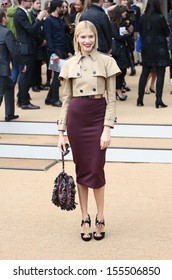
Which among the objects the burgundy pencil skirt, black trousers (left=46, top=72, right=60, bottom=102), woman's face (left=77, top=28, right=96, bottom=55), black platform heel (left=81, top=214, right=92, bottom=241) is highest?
woman's face (left=77, top=28, right=96, bottom=55)

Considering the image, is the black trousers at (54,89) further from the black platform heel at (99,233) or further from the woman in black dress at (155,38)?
the black platform heel at (99,233)

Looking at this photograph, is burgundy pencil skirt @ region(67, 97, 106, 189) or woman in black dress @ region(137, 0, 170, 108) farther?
woman in black dress @ region(137, 0, 170, 108)

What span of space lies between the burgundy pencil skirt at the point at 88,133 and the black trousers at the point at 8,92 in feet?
14.1

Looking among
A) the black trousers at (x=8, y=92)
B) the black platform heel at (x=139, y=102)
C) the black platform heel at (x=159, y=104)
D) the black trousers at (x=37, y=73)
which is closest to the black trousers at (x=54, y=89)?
the black trousers at (x=37, y=73)

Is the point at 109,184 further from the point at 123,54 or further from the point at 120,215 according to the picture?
the point at 123,54

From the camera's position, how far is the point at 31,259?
4672 mm

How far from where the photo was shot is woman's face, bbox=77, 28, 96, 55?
4.80 m

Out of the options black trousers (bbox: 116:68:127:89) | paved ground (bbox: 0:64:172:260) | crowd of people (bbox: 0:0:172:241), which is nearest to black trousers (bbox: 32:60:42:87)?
crowd of people (bbox: 0:0:172:241)

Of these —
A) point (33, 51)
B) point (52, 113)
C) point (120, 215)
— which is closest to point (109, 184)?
point (120, 215)

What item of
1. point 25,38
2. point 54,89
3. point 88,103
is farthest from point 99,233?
point 25,38

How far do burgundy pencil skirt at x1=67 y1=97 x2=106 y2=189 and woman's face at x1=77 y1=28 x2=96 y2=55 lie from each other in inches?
15.0

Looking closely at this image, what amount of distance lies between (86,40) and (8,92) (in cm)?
466

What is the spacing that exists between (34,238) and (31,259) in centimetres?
46

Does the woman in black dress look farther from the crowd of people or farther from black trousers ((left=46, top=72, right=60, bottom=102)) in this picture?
black trousers ((left=46, top=72, right=60, bottom=102))
